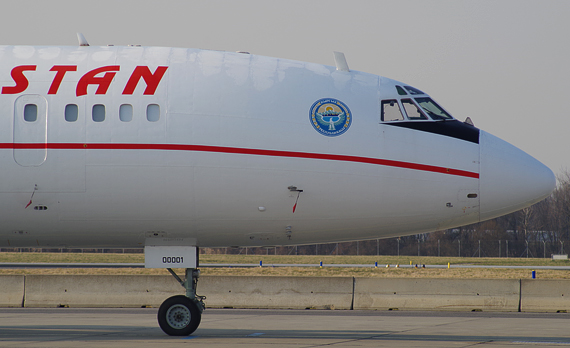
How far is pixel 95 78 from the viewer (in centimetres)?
1123

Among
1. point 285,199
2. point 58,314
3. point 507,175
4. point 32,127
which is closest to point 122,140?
point 32,127

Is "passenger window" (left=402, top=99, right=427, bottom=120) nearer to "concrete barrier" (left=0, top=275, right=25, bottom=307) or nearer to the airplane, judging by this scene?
the airplane

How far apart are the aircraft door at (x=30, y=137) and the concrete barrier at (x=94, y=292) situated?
1001cm

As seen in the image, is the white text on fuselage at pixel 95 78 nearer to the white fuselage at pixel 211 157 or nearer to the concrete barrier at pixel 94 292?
the white fuselage at pixel 211 157

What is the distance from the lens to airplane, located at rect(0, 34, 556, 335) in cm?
1102

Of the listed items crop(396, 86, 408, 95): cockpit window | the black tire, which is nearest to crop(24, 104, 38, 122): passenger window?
the black tire

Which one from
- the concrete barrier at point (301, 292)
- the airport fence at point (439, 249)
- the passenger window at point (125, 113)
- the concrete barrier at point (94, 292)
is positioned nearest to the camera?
the passenger window at point (125, 113)

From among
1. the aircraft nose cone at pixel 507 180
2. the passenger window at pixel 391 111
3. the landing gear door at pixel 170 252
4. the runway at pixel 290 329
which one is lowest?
the runway at pixel 290 329

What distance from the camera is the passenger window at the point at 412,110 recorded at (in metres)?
11.6

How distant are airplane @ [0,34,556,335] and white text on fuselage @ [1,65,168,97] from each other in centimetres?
2

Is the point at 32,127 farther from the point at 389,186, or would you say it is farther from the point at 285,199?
the point at 389,186

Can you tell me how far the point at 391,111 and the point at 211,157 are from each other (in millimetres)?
3229

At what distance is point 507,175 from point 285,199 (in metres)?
3.75

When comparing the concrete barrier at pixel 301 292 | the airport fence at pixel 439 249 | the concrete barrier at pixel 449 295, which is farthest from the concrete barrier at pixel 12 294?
the airport fence at pixel 439 249
